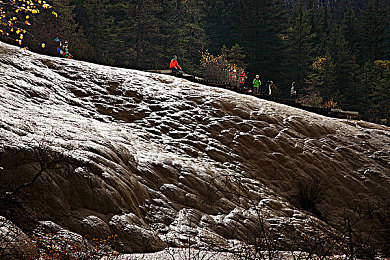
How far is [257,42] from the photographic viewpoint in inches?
1650

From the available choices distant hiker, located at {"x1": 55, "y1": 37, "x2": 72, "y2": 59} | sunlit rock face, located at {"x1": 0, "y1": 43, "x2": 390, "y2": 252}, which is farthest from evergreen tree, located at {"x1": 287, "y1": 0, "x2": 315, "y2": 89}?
sunlit rock face, located at {"x1": 0, "y1": 43, "x2": 390, "y2": 252}

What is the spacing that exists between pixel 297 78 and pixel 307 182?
3519 cm

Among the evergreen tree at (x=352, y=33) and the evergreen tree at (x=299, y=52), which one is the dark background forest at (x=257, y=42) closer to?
the evergreen tree at (x=299, y=52)

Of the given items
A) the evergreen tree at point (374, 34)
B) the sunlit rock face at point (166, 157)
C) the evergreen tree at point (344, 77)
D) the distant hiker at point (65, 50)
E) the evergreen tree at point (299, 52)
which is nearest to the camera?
the sunlit rock face at point (166, 157)

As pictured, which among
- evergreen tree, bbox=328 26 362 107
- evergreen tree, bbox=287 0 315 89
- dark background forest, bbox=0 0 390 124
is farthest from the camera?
evergreen tree, bbox=287 0 315 89

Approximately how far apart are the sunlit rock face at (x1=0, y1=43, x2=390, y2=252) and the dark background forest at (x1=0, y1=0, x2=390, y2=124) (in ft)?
79.1

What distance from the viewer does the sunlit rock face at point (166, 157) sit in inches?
199

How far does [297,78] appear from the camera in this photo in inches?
1649

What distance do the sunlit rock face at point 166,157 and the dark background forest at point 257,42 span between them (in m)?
24.1

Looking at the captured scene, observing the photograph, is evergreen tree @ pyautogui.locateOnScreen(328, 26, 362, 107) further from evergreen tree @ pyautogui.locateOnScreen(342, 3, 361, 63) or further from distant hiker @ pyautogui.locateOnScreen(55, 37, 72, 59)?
distant hiker @ pyautogui.locateOnScreen(55, 37, 72, 59)

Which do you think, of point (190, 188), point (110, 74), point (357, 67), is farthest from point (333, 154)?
point (357, 67)

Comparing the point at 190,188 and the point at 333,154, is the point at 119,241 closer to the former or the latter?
the point at 190,188

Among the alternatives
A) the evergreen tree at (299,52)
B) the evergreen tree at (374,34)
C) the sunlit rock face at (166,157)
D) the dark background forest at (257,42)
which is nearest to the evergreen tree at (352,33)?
the dark background forest at (257,42)

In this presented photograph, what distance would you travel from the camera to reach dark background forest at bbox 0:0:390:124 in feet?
121
